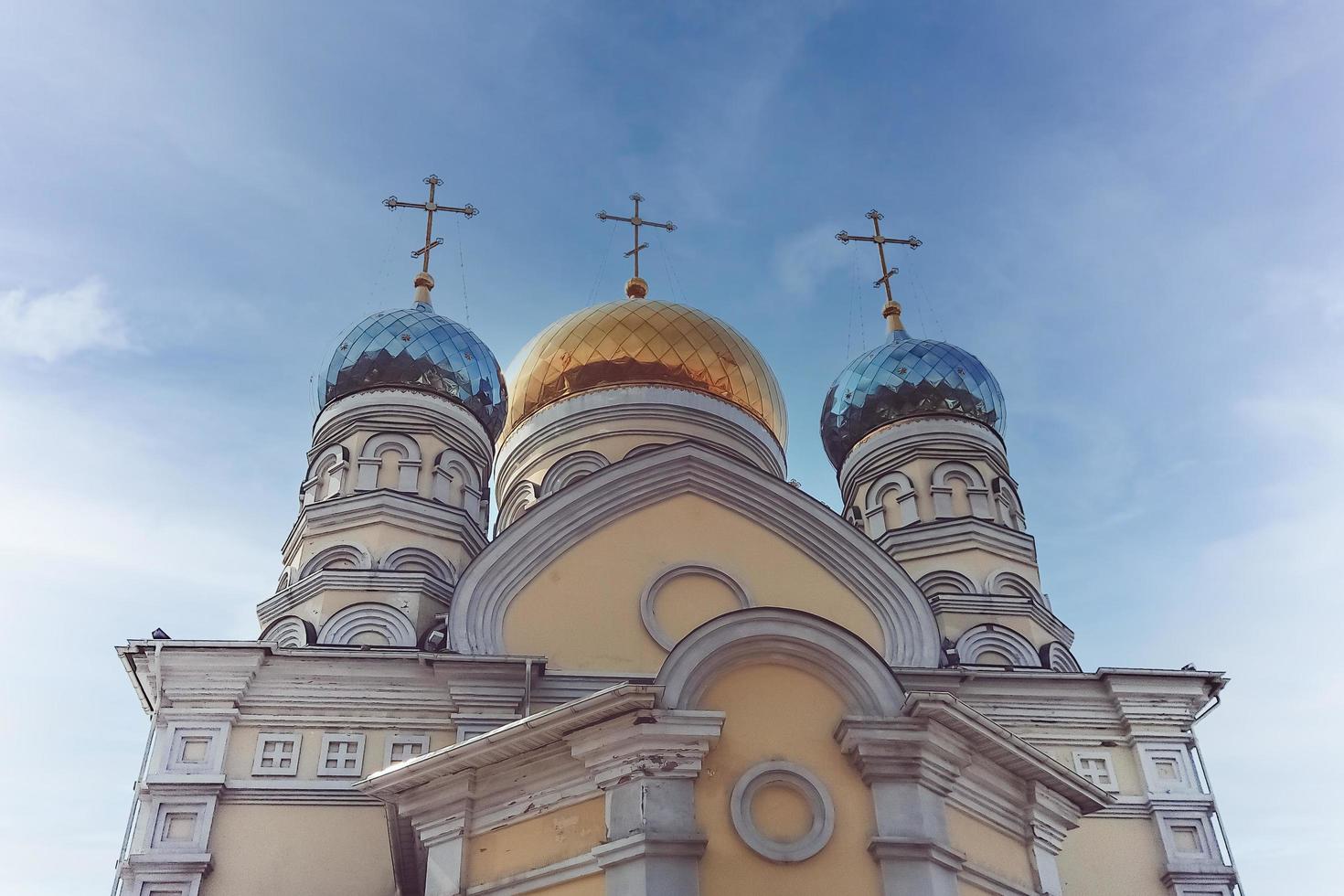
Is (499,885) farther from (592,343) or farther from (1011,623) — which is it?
(592,343)

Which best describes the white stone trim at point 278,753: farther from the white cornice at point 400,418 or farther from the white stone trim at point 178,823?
the white cornice at point 400,418

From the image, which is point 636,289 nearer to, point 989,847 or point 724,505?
point 724,505

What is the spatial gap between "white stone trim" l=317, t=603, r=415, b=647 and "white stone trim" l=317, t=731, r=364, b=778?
1346 millimetres

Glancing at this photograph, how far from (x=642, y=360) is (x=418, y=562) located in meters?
3.48

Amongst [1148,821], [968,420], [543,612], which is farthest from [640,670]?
[968,420]

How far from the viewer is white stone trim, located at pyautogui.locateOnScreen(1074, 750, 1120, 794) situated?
8898 millimetres

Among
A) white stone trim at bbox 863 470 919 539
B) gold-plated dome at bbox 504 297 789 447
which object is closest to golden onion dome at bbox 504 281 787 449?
gold-plated dome at bbox 504 297 789 447

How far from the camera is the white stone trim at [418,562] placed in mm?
10359

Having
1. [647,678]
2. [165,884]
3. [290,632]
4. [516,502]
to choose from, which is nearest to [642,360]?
[516,502]

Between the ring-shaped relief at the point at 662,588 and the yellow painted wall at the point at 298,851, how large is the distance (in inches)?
85.1

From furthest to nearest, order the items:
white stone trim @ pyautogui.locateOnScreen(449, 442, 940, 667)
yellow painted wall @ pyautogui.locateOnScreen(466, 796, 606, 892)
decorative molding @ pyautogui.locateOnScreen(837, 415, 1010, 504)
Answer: decorative molding @ pyautogui.locateOnScreen(837, 415, 1010, 504) → white stone trim @ pyautogui.locateOnScreen(449, 442, 940, 667) → yellow painted wall @ pyautogui.locateOnScreen(466, 796, 606, 892)

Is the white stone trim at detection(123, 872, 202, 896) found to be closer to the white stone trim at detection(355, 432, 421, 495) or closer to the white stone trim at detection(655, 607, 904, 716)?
the white stone trim at detection(355, 432, 421, 495)

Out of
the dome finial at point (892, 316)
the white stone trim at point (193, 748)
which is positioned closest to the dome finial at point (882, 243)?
the dome finial at point (892, 316)

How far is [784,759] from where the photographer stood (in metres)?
5.32
